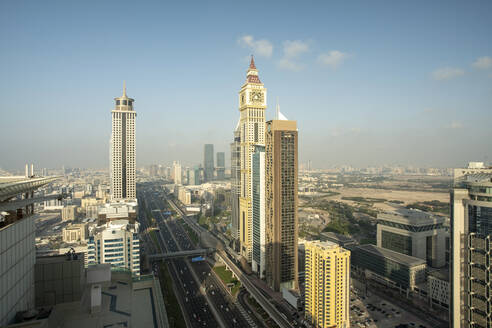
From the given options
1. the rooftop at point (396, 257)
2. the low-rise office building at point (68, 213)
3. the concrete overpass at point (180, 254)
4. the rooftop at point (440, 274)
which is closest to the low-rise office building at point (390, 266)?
the rooftop at point (396, 257)

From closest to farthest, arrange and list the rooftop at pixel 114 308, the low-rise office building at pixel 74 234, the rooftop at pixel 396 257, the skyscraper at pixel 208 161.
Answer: the rooftop at pixel 114 308 < the rooftop at pixel 396 257 < the low-rise office building at pixel 74 234 < the skyscraper at pixel 208 161

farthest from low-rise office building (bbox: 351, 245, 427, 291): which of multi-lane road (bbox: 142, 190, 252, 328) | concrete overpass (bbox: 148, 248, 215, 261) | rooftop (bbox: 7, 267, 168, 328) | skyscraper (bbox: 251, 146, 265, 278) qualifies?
rooftop (bbox: 7, 267, 168, 328)

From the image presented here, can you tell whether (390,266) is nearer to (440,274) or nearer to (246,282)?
(440,274)

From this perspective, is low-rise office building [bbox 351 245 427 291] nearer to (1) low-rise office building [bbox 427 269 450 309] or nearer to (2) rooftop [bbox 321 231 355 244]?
(1) low-rise office building [bbox 427 269 450 309]

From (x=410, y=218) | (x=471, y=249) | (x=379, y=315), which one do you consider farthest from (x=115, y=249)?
(x=410, y=218)

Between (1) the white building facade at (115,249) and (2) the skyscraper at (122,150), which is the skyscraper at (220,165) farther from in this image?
(1) the white building facade at (115,249)
